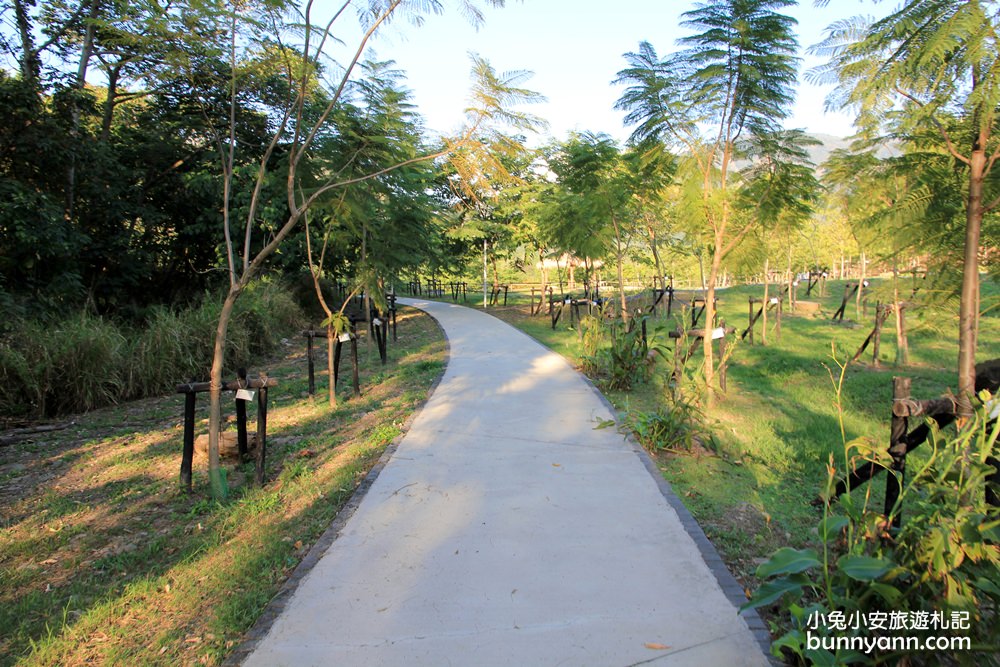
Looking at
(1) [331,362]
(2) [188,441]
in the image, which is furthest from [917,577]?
(1) [331,362]

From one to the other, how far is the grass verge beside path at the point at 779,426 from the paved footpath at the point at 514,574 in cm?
33

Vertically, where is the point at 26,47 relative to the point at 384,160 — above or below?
above

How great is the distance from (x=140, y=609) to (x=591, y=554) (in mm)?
2416

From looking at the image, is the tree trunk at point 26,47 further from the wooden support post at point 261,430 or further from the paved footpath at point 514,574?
the paved footpath at point 514,574

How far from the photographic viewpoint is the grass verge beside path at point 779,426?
3.78 metres

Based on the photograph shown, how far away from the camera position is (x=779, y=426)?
6.23 metres

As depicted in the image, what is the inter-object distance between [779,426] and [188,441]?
579cm

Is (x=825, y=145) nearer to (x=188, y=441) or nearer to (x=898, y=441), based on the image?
(x=898, y=441)

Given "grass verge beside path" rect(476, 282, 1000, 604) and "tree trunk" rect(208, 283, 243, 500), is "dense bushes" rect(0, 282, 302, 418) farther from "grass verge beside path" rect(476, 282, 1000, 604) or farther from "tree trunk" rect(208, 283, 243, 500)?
"grass verge beside path" rect(476, 282, 1000, 604)

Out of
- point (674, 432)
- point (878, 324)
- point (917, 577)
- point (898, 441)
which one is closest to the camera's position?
point (917, 577)

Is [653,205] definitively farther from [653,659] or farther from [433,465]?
[653,659]

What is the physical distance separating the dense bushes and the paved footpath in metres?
Result: 5.25

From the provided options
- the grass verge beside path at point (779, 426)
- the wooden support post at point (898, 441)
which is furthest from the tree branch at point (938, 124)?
the wooden support post at point (898, 441)

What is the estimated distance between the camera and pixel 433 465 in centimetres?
484
